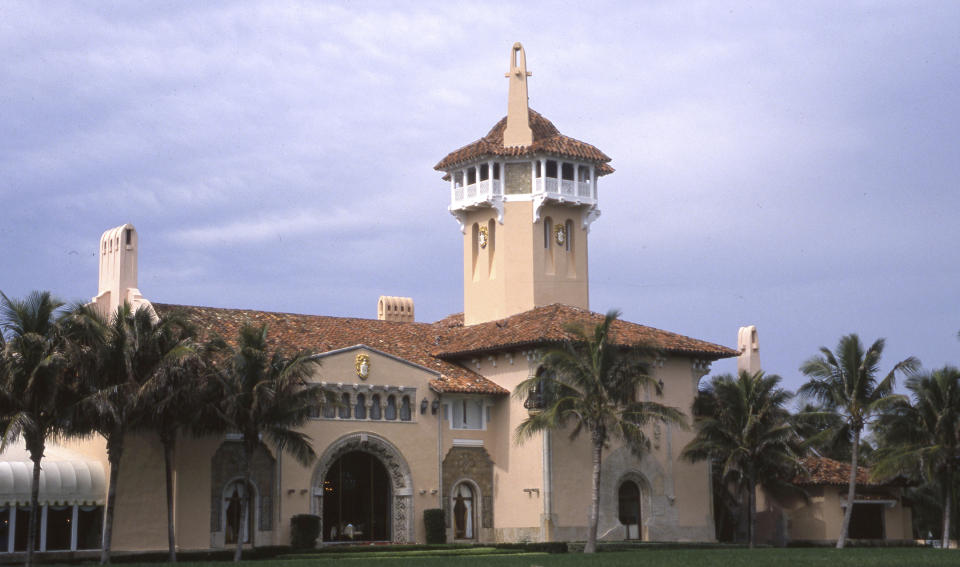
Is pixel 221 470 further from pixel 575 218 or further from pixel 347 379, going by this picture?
pixel 575 218

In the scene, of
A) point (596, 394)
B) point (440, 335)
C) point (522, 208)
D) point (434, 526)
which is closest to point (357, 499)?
point (434, 526)

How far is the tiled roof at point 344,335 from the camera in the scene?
47.5 meters

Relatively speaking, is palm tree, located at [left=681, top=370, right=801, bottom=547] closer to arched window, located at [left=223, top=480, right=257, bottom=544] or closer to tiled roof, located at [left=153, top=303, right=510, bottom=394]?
tiled roof, located at [left=153, top=303, right=510, bottom=394]

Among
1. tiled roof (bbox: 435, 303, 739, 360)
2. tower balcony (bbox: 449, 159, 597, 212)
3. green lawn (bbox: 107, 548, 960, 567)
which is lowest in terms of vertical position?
green lawn (bbox: 107, 548, 960, 567)

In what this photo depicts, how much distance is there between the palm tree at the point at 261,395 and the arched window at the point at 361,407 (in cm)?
547

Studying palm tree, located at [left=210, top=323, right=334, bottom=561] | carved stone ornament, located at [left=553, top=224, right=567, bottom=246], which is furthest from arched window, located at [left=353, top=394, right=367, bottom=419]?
carved stone ornament, located at [left=553, top=224, right=567, bottom=246]

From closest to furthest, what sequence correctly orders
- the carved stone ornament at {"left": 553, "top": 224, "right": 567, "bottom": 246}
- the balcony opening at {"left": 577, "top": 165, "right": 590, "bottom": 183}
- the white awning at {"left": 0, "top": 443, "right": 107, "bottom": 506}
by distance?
the white awning at {"left": 0, "top": 443, "right": 107, "bottom": 506} → the carved stone ornament at {"left": 553, "top": 224, "right": 567, "bottom": 246} → the balcony opening at {"left": 577, "top": 165, "right": 590, "bottom": 183}

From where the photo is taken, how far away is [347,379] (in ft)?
154

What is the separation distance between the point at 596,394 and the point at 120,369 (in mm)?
16260

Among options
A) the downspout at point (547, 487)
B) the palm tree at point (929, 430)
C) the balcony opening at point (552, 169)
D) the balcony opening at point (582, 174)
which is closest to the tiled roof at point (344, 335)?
the downspout at point (547, 487)

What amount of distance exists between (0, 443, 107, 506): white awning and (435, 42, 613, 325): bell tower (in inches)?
744

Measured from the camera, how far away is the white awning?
40.4 metres

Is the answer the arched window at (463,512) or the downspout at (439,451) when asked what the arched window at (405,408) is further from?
the arched window at (463,512)

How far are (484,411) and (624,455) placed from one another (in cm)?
589
